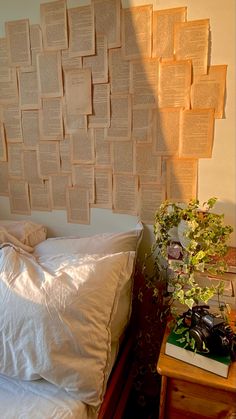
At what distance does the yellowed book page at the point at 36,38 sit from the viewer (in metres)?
1.23

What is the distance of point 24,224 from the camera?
1384 mm

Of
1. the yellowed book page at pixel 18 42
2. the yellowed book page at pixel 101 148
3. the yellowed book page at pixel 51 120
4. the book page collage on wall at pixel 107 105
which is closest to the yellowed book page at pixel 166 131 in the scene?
the book page collage on wall at pixel 107 105

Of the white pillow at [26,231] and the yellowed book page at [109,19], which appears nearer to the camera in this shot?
the yellowed book page at [109,19]

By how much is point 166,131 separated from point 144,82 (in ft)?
0.70

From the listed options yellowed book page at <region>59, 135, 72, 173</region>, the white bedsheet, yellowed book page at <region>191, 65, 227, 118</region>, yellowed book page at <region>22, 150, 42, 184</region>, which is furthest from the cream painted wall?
the white bedsheet

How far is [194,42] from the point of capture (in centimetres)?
104

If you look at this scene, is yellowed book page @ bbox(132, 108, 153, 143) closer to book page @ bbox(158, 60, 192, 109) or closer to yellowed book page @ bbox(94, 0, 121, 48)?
book page @ bbox(158, 60, 192, 109)

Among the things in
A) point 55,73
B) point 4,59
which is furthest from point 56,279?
point 4,59

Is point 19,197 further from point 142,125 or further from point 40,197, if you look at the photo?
point 142,125

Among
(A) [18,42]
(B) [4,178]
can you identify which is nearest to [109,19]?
(A) [18,42]

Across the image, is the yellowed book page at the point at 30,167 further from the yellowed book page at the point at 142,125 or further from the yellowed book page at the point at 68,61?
the yellowed book page at the point at 142,125

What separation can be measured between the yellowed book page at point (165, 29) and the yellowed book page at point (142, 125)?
216 mm

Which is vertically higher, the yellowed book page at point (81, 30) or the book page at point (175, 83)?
the yellowed book page at point (81, 30)

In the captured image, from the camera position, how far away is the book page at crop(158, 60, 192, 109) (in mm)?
1072
